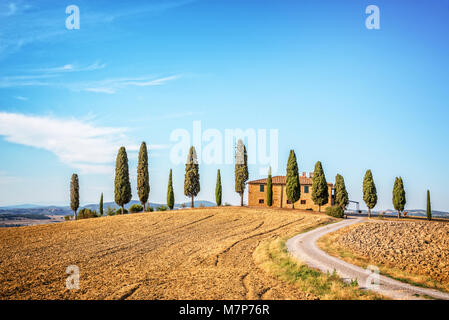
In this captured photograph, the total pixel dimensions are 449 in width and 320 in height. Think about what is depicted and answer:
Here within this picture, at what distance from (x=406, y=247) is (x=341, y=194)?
41705 mm

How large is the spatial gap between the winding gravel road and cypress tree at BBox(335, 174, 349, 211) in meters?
41.1

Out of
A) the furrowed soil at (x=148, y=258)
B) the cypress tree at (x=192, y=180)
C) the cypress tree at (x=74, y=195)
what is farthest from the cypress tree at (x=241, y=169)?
the cypress tree at (x=74, y=195)

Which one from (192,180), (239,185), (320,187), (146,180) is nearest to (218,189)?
(239,185)

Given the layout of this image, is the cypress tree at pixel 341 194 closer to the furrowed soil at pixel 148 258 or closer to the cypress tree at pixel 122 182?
the furrowed soil at pixel 148 258

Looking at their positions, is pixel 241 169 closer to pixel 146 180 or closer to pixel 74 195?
pixel 146 180

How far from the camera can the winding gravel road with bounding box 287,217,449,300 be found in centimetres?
1183

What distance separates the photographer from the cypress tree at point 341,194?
6075 centimetres

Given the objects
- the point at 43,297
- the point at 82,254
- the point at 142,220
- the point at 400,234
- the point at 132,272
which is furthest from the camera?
the point at 142,220
